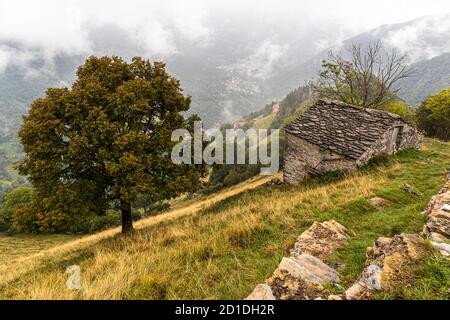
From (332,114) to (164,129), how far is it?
13.6 meters

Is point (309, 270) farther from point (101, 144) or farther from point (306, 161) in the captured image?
point (306, 161)

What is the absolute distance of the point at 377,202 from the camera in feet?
36.5

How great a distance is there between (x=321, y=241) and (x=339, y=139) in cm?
1468

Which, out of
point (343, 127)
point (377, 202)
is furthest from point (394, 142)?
point (377, 202)

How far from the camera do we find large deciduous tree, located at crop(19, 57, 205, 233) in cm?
1423

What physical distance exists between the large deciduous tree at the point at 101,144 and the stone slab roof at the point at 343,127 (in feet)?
30.2

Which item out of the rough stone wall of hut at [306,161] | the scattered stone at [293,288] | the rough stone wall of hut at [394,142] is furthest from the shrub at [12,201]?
the scattered stone at [293,288]

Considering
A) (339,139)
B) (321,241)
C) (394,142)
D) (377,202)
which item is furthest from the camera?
(394,142)

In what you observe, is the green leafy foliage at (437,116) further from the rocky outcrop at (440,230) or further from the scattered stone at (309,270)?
the scattered stone at (309,270)

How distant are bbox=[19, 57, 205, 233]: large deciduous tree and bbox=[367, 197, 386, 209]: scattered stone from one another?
8911 mm

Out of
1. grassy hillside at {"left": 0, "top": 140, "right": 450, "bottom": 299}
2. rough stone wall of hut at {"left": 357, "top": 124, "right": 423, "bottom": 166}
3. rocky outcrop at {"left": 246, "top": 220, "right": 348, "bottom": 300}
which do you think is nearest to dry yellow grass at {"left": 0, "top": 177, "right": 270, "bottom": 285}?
grassy hillside at {"left": 0, "top": 140, "right": 450, "bottom": 299}

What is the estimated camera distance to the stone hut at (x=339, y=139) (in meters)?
19.9

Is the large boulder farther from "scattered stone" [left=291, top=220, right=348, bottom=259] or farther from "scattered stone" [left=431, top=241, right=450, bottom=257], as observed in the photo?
"scattered stone" [left=291, top=220, right=348, bottom=259]
